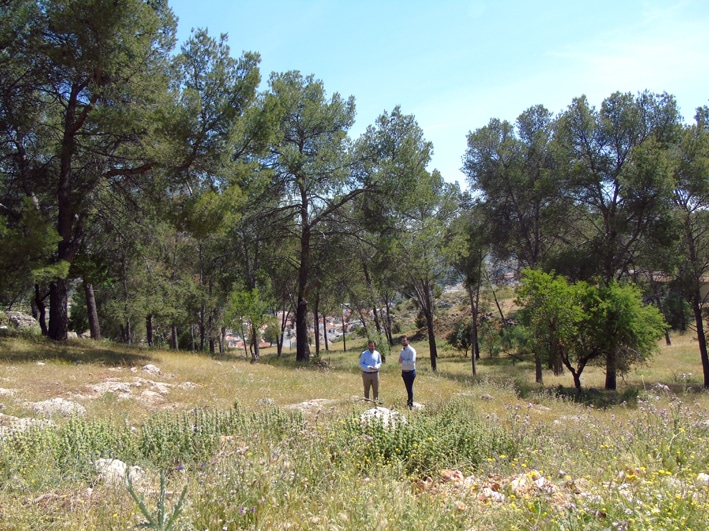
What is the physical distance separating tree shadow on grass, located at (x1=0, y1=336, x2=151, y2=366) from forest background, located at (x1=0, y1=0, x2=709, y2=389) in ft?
3.85

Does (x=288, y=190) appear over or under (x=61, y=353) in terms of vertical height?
over

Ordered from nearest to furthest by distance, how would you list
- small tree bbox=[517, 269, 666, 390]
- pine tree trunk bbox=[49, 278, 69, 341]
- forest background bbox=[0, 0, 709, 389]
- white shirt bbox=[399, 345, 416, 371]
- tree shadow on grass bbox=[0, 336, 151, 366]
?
white shirt bbox=[399, 345, 416, 371] < tree shadow on grass bbox=[0, 336, 151, 366] < forest background bbox=[0, 0, 709, 389] < pine tree trunk bbox=[49, 278, 69, 341] < small tree bbox=[517, 269, 666, 390]

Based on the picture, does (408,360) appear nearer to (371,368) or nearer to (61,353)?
(371,368)

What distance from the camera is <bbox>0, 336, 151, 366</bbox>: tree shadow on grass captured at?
12.7m

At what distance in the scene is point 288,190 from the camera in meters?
20.9

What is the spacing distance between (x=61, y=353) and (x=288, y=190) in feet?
35.7

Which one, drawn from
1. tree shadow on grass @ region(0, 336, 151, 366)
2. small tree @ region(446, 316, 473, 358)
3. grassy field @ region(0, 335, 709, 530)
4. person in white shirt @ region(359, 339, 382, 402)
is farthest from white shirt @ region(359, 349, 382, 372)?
small tree @ region(446, 316, 473, 358)

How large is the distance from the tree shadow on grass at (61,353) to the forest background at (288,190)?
1173mm

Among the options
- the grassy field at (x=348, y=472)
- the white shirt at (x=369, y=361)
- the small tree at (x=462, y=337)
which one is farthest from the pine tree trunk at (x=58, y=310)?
the small tree at (x=462, y=337)

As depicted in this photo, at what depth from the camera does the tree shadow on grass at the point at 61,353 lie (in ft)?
41.6

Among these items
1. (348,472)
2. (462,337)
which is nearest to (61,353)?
(348,472)

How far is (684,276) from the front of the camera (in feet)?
72.6

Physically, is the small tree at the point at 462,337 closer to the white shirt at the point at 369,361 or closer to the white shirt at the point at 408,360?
the white shirt at the point at 408,360

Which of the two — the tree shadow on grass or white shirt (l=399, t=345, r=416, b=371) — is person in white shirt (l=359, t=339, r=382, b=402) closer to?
white shirt (l=399, t=345, r=416, b=371)
